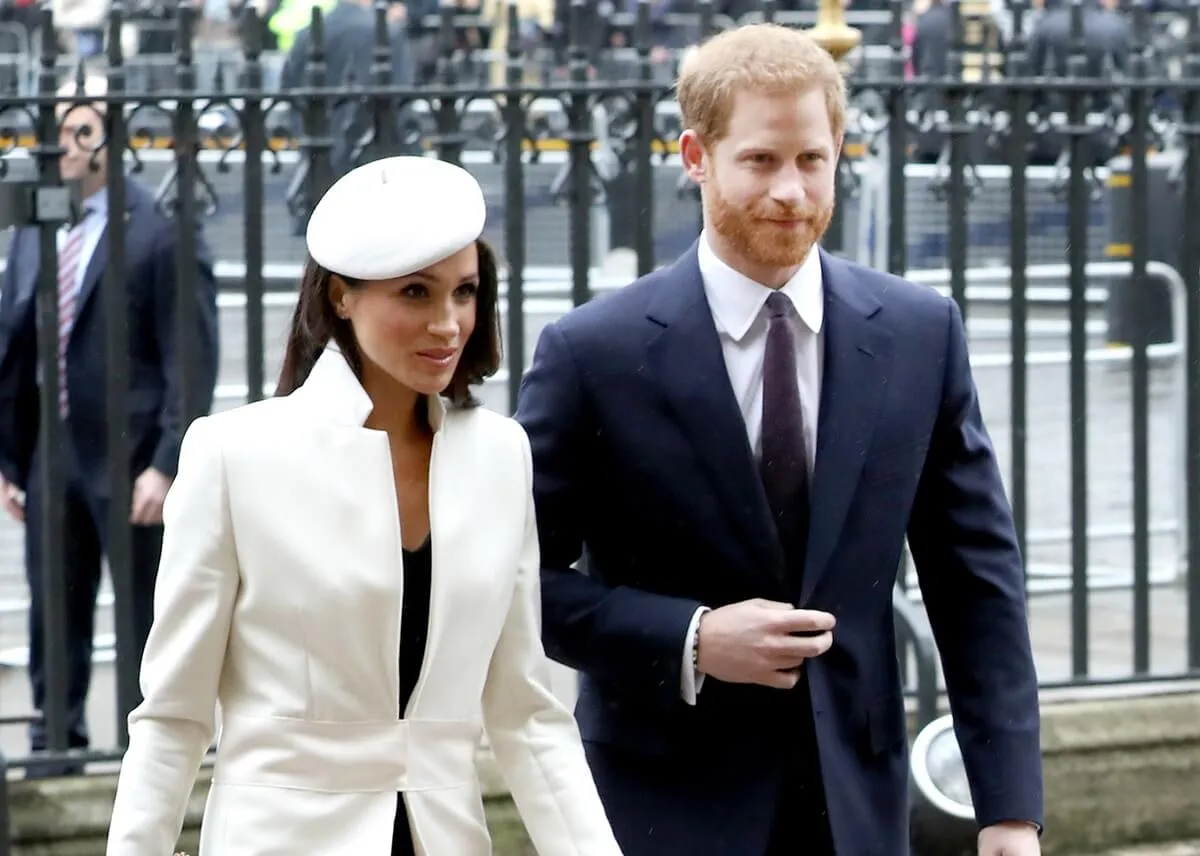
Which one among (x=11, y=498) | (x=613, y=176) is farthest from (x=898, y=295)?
(x=11, y=498)

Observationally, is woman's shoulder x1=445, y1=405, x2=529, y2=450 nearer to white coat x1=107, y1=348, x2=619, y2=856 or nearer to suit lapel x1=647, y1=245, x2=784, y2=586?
white coat x1=107, y1=348, x2=619, y2=856

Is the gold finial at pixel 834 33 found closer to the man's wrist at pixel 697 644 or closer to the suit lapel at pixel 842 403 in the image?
the suit lapel at pixel 842 403

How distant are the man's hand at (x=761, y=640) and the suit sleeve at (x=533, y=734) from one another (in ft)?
0.67

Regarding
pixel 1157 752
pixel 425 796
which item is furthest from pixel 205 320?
pixel 425 796

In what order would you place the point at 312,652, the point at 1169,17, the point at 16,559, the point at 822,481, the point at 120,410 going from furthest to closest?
the point at 1169,17, the point at 16,559, the point at 120,410, the point at 822,481, the point at 312,652

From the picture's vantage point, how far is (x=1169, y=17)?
1507 centimetres

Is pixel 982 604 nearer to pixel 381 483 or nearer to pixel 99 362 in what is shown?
pixel 381 483

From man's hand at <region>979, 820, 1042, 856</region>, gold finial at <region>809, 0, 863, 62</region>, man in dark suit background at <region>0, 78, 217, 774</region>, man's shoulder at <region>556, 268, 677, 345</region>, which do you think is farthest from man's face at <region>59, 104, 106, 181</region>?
man's hand at <region>979, 820, 1042, 856</region>

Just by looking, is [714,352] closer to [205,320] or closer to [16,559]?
[205,320]

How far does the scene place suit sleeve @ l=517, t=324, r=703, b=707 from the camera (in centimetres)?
317

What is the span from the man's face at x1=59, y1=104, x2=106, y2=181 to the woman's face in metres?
2.53

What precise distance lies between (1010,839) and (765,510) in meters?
0.58

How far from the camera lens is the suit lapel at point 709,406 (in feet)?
10.4

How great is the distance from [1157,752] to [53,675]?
8.86 ft
